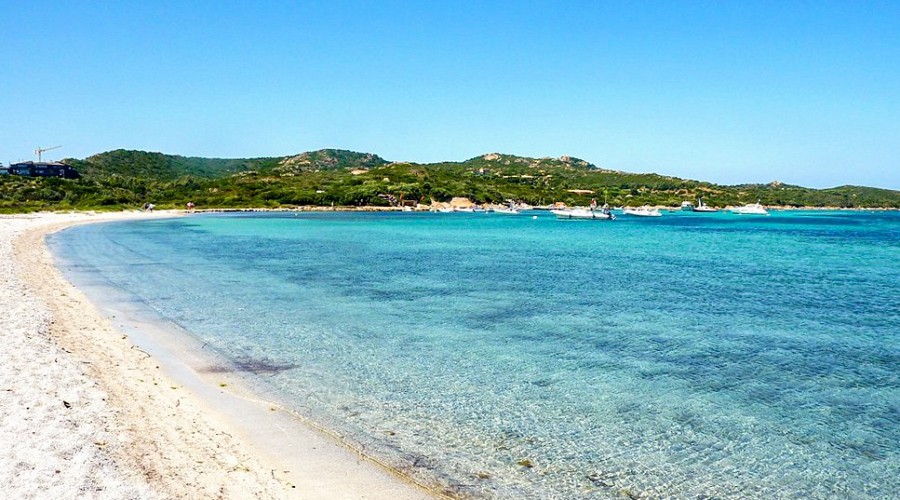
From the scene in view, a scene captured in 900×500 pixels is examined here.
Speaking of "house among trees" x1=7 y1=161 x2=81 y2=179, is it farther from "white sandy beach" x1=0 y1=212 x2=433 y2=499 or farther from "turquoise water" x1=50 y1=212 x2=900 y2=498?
"white sandy beach" x1=0 y1=212 x2=433 y2=499

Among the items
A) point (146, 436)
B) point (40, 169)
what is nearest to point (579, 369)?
point (146, 436)

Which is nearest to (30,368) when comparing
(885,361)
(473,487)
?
(473,487)

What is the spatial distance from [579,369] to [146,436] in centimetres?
837

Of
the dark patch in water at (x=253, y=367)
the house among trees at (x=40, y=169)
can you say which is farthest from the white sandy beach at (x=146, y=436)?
the house among trees at (x=40, y=169)

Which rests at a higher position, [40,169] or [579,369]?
[40,169]

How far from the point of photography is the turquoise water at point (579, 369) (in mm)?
8156

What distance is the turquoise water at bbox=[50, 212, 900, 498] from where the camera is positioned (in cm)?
816

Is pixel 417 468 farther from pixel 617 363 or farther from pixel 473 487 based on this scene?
pixel 617 363

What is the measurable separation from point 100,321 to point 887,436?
18109 mm

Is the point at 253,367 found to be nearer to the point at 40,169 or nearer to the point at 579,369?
the point at 579,369

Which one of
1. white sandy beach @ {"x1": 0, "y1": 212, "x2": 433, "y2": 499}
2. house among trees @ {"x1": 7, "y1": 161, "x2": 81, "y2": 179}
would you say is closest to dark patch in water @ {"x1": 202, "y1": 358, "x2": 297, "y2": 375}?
white sandy beach @ {"x1": 0, "y1": 212, "x2": 433, "y2": 499}

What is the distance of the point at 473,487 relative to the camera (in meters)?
7.46

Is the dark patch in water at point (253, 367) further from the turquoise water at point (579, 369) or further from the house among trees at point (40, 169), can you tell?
the house among trees at point (40, 169)

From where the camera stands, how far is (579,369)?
12922 mm
